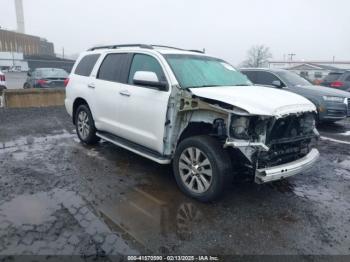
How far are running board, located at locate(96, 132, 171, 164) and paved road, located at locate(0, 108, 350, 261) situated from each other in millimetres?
385

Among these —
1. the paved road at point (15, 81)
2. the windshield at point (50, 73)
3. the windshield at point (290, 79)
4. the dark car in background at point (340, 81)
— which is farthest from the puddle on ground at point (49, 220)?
the paved road at point (15, 81)

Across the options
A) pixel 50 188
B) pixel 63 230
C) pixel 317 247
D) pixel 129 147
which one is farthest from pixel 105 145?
pixel 317 247

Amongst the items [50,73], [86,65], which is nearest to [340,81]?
[86,65]

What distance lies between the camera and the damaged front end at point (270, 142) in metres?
3.50

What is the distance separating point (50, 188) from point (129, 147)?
1.28 metres

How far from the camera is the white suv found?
11.7ft

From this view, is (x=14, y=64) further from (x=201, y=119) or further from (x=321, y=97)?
(x=201, y=119)

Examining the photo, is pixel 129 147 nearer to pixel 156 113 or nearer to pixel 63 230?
pixel 156 113

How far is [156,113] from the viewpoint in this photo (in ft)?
14.0

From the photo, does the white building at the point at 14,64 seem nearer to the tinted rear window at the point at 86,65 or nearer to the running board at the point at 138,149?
the tinted rear window at the point at 86,65

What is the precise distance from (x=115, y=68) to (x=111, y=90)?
40cm

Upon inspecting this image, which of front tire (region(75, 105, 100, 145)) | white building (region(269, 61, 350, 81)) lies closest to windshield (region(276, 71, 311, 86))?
front tire (region(75, 105, 100, 145))

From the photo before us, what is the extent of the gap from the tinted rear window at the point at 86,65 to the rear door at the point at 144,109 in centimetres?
128

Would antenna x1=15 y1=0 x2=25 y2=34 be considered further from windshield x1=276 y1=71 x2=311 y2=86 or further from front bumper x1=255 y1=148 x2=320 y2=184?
front bumper x1=255 y1=148 x2=320 y2=184
